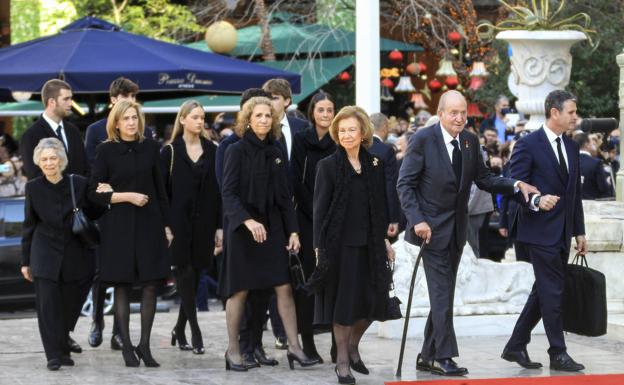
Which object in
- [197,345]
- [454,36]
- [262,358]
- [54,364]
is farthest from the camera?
[454,36]

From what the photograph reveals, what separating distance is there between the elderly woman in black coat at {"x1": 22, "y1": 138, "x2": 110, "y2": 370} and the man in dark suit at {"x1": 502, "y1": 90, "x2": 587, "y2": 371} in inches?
118

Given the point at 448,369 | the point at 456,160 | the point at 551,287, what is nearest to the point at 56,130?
the point at 456,160

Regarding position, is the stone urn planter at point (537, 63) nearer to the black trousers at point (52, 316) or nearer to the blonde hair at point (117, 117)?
the blonde hair at point (117, 117)

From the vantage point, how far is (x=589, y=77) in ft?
79.1

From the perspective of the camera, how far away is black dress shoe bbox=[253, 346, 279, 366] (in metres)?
10.4

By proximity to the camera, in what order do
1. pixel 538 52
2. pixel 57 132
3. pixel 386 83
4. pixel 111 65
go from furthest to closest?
pixel 386 83, pixel 538 52, pixel 111 65, pixel 57 132

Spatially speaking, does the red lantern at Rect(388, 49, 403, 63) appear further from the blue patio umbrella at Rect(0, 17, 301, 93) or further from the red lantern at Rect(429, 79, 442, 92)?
the blue patio umbrella at Rect(0, 17, 301, 93)

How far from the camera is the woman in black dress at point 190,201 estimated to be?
11062 millimetres

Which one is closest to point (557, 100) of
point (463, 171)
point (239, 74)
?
point (463, 171)

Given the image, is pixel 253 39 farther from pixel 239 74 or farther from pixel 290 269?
pixel 290 269

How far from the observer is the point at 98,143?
1145cm

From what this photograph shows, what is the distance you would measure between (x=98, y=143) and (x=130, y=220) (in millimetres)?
1321

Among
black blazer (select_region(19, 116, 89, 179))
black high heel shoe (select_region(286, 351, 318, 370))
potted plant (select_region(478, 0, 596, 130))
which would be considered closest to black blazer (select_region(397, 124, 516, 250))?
black high heel shoe (select_region(286, 351, 318, 370))

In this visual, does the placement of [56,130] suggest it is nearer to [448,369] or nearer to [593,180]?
[448,369]
